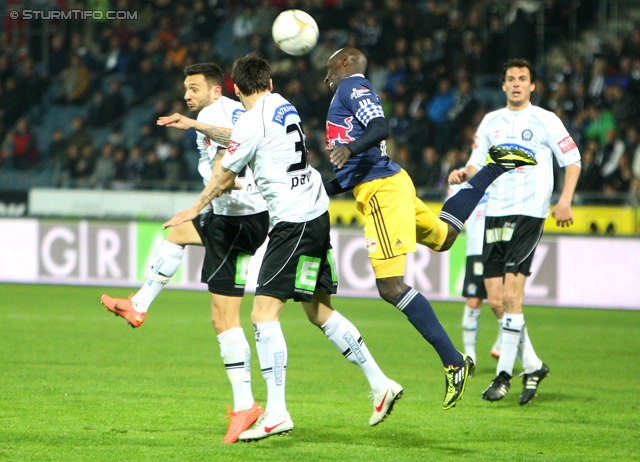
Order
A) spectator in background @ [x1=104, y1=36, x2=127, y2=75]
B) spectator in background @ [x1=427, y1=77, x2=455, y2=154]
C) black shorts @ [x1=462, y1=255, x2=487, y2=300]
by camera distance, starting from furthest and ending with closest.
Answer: spectator in background @ [x1=104, y1=36, x2=127, y2=75], spectator in background @ [x1=427, y1=77, x2=455, y2=154], black shorts @ [x1=462, y1=255, x2=487, y2=300]

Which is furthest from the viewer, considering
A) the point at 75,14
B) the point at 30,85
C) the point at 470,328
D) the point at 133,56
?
the point at 75,14

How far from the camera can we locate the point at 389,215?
6.02 meters

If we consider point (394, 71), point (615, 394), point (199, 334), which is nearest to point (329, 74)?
point (615, 394)

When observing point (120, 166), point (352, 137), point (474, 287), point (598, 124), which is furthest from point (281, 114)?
point (120, 166)

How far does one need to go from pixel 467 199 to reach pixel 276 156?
5.26ft

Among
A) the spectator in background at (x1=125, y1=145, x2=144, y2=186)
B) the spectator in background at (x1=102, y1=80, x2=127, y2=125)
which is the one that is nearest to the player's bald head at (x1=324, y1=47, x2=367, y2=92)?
the spectator in background at (x1=125, y1=145, x2=144, y2=186)

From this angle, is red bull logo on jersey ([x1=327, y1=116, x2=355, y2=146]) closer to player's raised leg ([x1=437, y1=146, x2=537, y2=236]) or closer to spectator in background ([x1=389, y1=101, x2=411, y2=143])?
player's raised leg ([x1=437, y1=146, x2=537, y2=236])

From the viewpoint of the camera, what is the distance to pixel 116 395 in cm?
707

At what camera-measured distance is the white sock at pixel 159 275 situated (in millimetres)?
6520

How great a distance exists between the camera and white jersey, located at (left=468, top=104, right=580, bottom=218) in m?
7.41

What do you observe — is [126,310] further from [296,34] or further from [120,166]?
[120,166]

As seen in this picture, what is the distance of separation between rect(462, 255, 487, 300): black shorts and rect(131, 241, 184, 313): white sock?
320 centimetres

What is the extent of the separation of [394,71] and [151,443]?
1444 centimetres

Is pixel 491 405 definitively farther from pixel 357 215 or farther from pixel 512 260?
pixel 357 215
